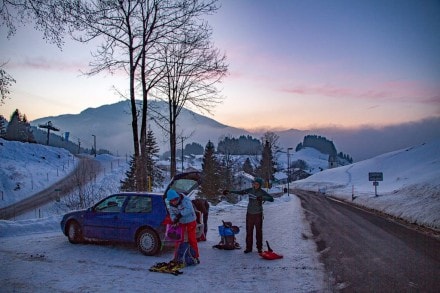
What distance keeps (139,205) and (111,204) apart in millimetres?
1049

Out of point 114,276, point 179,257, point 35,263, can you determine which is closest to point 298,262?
point 179,257

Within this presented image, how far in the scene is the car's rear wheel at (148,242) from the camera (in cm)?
924

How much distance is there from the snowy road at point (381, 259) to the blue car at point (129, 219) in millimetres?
4081

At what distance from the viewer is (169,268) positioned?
775 centimetres

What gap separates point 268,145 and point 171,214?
6585cm

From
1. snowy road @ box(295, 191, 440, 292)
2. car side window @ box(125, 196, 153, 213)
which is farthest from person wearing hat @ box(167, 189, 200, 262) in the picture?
snowy road @ box(295, 191, 440, 292)

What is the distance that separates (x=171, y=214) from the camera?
363 inches

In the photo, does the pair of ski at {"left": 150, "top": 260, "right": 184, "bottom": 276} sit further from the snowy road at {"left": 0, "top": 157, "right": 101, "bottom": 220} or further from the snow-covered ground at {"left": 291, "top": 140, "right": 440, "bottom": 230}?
the snowy road at {"left": 0, "top": 157, "right": 101, "bottom": 220}

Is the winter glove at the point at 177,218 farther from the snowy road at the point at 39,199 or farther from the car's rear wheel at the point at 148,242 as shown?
the snowy road at the point at 39,199

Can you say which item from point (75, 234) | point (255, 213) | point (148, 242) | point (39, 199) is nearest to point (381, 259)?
point (255, 213)

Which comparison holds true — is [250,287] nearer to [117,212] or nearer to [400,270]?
[400,270]

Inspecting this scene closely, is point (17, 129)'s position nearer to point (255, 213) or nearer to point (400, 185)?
point (400, 185)

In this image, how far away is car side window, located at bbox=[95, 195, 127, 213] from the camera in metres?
10.2

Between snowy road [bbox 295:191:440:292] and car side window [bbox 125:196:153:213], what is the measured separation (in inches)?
180
